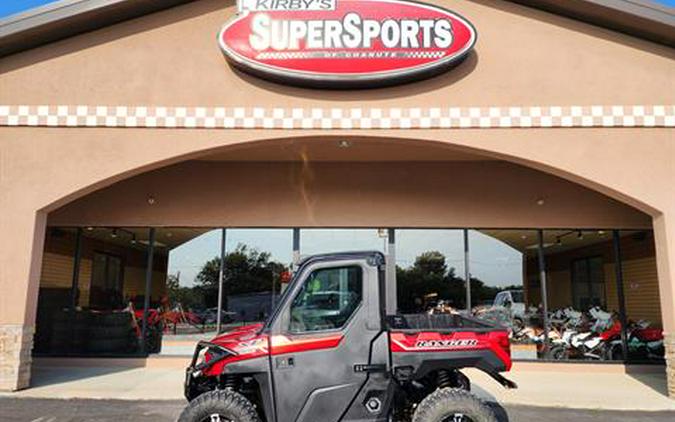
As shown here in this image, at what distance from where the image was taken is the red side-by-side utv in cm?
489

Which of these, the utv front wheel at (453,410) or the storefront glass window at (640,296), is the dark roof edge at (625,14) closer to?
the storefront glass window at (640,296)

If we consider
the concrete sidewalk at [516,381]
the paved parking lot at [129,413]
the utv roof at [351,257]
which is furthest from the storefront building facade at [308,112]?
the utv roof at [351,257]

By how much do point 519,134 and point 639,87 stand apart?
227 centimetres

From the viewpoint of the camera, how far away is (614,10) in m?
Result: 8.87

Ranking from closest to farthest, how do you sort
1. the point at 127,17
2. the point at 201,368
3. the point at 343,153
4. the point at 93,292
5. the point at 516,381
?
the point at 201,368 < the point at 127,17 < the point at 516,381 < the point at 343,153 < the point at 93,292

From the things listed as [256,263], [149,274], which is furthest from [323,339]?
[149,274]

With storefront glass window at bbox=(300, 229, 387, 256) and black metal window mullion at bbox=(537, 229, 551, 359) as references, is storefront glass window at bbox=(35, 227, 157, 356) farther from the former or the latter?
black metal window mullion at bbox=(537, 229, 551, 359)

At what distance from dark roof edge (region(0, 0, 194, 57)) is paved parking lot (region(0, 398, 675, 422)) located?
5.90 metres

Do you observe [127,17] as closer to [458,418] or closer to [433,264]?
[433,264]

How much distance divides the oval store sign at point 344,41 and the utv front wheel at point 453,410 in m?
5.59

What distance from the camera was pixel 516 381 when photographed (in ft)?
32.4

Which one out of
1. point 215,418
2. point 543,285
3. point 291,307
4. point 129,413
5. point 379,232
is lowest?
point 129,413

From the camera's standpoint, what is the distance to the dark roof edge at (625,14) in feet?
28.8

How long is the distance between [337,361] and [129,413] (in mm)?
4025
